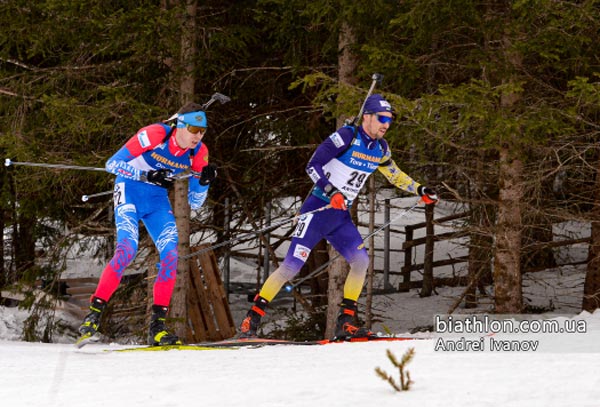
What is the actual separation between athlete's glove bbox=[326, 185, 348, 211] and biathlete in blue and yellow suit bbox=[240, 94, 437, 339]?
0.13 ft

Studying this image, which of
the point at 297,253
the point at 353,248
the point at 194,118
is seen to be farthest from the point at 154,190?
the point at 353,248

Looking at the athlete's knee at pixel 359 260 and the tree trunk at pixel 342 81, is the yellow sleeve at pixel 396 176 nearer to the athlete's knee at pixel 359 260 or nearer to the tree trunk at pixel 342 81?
the athlete's knee at pixel 359 260

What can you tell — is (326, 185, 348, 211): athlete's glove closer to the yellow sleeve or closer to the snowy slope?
the yellow sleeve

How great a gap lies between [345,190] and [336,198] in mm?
489

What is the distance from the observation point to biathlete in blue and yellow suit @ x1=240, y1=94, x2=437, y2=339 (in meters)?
7.39

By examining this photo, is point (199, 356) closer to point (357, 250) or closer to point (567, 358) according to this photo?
point (357, 250)

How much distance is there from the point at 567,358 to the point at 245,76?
25.6 feet

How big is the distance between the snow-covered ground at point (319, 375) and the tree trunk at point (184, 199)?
141 inches

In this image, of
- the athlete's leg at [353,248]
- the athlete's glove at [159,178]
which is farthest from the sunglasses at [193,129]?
the athlete's leg at [353,248]

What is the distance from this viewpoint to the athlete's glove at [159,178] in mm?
7066

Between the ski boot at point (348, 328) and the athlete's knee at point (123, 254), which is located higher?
the athlete's knee at point (123, 254)

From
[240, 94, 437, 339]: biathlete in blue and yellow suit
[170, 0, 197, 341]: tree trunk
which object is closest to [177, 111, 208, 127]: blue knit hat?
[240, 94, 437, 339]: biathlete in blue and yellow suit

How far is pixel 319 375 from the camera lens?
495cm

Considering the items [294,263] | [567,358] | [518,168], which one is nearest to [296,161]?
[518,168]
